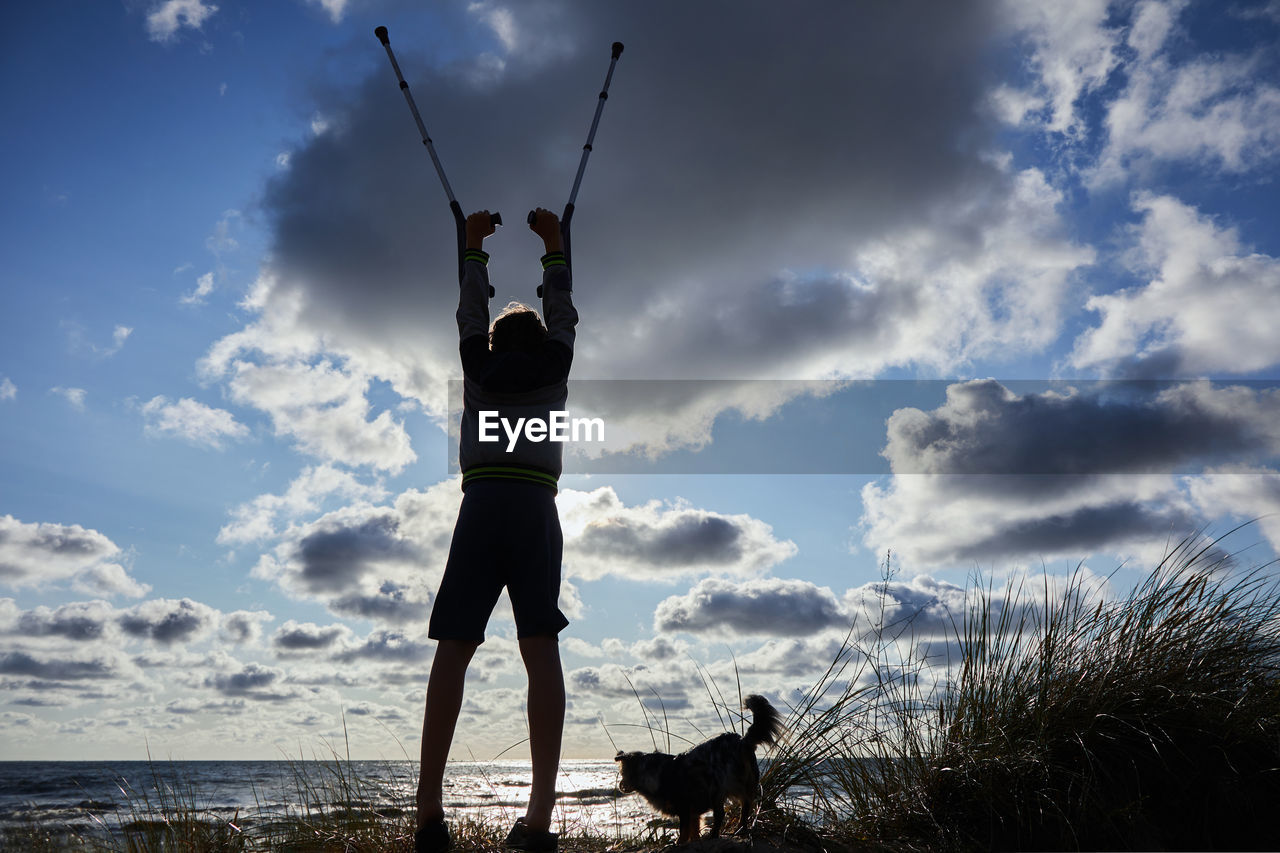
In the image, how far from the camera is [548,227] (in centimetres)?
362

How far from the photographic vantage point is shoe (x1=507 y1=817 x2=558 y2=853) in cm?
276

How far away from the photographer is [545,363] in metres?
3.21

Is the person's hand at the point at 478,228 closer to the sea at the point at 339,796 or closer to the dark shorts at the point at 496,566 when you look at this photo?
the dark shorts at the point at 496,566

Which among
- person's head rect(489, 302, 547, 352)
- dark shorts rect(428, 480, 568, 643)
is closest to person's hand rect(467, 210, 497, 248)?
person's head rect(489, 302, 547, 352)

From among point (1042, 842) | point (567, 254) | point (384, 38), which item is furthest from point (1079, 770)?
point (384, 38)

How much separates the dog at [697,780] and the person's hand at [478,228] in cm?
257

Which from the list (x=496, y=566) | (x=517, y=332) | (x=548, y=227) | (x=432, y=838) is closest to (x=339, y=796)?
(x=432, y=838)

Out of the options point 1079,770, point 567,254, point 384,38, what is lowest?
point 1079,770

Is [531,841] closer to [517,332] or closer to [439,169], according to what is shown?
[517,332]

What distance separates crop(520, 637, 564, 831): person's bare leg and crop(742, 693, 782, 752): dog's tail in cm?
97

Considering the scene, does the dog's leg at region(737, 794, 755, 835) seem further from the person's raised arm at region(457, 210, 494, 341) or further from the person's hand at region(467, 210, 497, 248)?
the person's hand at region(467, 210, 497, 248)

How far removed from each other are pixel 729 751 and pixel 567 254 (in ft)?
8.06

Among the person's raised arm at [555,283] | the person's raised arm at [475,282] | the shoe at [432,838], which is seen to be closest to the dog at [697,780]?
the shoe at [432,838]

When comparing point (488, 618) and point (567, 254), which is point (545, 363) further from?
point (488, 618)
